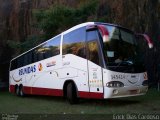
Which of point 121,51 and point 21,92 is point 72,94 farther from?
point 21,92

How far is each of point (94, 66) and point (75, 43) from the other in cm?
185

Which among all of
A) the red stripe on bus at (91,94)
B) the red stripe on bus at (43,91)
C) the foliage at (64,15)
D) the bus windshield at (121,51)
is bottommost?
the red stripe on bus at (91,94)

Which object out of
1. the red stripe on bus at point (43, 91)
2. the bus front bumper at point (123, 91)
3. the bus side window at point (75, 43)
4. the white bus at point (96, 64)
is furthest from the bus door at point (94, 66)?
the red stripe on bus at point (43, 91)

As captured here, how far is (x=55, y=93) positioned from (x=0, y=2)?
1777 centimetres

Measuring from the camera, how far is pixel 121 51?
13047 mm

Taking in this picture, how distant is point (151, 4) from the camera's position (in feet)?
68.9

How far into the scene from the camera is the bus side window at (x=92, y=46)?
12922mm

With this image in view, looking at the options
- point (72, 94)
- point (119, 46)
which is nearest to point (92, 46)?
point (119, 46)

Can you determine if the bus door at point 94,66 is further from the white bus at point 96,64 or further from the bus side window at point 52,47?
the bus side window at point 52,47

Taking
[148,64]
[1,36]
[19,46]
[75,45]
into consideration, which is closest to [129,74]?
[75,45]

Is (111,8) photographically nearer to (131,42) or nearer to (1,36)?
(131,42)

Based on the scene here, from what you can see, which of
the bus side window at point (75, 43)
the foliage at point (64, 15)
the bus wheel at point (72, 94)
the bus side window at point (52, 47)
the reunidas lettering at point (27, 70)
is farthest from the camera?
the foliage at point (64, 15)

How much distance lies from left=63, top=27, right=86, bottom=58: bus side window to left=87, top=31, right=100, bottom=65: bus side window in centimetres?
37

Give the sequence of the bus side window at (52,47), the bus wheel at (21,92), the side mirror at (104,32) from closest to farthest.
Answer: the side mirror at (104,32) < the bus side window at (52,47) < the bus wheel at (21,92)
